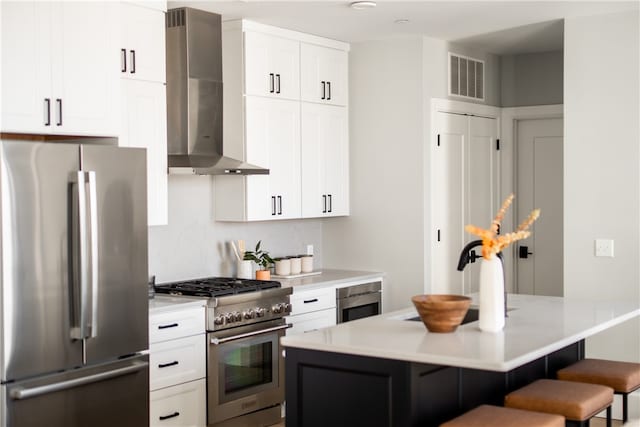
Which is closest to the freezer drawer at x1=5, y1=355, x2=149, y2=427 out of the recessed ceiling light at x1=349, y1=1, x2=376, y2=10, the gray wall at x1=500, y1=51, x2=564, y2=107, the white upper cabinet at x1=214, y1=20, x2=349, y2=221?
the white upper cabinet at x1=214, y1=20, x2=349, y2=221

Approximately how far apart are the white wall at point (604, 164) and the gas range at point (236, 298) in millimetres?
2004

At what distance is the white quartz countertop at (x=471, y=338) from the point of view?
3.17 m

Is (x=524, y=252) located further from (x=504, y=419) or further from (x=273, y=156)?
(x=504, y=419)

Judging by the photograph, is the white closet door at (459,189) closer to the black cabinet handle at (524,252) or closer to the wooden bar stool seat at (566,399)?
the black cabinet handle at (524,252)

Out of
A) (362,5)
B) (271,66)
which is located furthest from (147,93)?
(362,5)

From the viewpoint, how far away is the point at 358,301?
624 cm

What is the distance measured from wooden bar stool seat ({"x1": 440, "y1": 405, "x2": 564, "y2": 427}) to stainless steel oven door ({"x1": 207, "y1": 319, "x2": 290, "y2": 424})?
81.3 inches

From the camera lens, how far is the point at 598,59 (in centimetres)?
560

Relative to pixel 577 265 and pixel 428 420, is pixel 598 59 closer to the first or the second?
pixel 577 265

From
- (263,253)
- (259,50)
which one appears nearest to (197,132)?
(259,50)

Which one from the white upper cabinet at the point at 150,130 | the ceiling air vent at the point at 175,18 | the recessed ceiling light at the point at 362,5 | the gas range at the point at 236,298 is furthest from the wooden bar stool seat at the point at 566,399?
the ceiling air vent at the point at 175,18

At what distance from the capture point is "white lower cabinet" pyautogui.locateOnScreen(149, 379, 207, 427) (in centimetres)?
471

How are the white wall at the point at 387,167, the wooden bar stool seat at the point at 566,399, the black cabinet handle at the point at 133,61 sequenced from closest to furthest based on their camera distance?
1. the wooden bar stool seat at the point at 566,399
2. the black cabinet handle at the point at 133,61
3. the white wall at the point at 387,167

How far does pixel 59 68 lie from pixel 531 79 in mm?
4417
